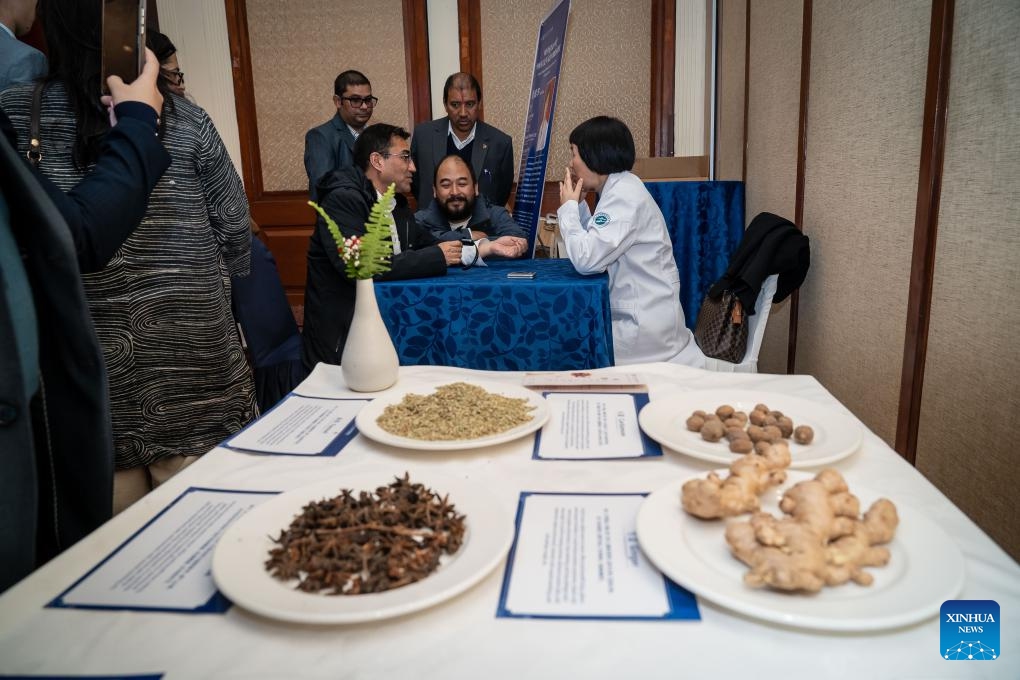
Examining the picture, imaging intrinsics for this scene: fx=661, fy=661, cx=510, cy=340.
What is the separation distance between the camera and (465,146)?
3975mm

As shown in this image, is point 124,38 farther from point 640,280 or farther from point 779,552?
point 640,280

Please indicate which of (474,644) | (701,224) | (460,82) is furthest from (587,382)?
(460,82)

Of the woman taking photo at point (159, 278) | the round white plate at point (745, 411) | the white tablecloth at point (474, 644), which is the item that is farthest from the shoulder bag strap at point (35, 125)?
the round white plate at point (745, 411)

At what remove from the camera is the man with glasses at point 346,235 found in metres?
2.29

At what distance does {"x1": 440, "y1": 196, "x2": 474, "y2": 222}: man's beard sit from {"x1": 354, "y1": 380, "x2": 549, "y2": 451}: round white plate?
2.02m

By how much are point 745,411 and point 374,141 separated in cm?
193

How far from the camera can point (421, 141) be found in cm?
395

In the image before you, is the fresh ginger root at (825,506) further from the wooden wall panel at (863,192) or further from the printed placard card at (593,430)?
the wooden wall panel at (863,192)

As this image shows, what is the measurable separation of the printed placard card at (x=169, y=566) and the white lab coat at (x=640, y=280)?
63.4 inches

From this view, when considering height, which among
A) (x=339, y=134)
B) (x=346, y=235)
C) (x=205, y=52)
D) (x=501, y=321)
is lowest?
(x=501, y=321)

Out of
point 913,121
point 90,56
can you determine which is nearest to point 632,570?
point 90,56

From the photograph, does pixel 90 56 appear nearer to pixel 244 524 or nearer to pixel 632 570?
pixel 244 524

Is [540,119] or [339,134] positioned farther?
[339,134]

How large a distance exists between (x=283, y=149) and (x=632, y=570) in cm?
510
